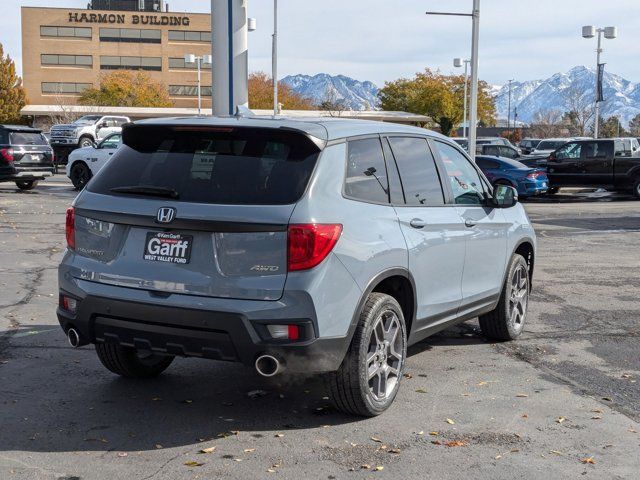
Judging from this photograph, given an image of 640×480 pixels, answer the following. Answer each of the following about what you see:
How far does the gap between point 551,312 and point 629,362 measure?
2.05m

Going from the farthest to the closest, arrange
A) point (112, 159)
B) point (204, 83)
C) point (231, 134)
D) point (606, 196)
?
1. point (204, 83)
2. point (606, 196)
3. point (112, 159)
4. point (231, 134)

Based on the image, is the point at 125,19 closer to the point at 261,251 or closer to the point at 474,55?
the point at 474,55

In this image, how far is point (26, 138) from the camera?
24328 millimetres

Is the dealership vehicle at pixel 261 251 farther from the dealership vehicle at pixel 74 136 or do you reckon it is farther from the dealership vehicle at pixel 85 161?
the dealership vehicle at pixel 74 136

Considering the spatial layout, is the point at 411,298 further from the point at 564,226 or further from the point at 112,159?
the point at 564,226

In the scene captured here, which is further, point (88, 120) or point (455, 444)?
point (88, 120)

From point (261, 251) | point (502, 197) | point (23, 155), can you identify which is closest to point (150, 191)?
point (261, 251)

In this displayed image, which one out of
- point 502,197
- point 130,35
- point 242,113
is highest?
point 130,35

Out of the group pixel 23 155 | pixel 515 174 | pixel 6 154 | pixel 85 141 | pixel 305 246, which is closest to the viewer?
pixel 305 246

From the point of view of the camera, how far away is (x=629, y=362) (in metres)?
6.83

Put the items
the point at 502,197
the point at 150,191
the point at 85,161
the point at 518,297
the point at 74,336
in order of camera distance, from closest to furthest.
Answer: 1. the point at 150,191
2. the point at 74,336
3. the point at 502,197
4. the point at 518,297
5. the point at 85,161

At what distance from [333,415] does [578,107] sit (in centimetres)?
8284

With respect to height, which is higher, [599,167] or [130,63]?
[130,63]

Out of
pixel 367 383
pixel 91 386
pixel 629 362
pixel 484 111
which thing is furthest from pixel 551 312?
pixel 484 111
